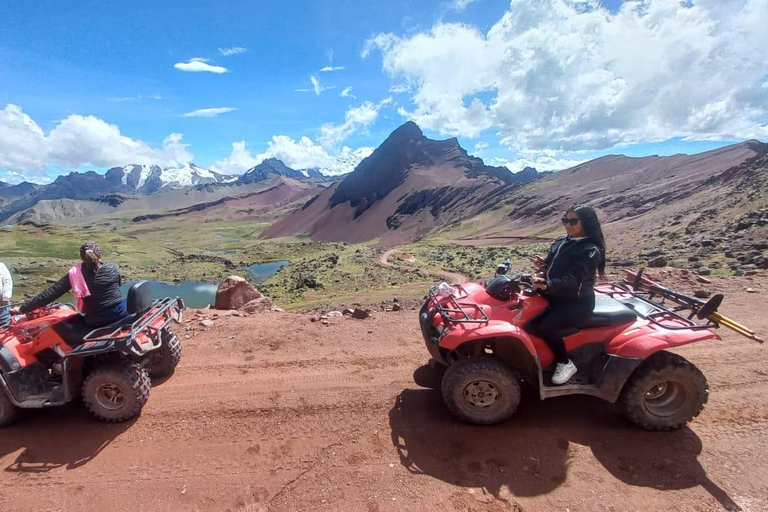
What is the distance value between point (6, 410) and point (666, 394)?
8.46m

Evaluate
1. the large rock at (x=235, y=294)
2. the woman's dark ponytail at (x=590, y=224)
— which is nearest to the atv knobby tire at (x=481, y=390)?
the woman's dark ponytail at (x=590, y=224)

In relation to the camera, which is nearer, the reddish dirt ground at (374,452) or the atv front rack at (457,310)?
the reddish dirt ground at (374,452)

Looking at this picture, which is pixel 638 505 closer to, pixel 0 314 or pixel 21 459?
pixel 21 459

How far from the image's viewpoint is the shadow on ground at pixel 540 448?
170 inches

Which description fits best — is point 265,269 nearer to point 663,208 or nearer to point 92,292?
point 663,208

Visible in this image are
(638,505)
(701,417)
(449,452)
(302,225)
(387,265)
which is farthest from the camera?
(302,225)

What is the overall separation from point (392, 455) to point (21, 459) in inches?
176

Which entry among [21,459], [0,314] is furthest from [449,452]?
[0,314]

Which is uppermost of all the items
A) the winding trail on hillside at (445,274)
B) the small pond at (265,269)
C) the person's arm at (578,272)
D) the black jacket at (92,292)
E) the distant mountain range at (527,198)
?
the distant mountain range at (527,198)

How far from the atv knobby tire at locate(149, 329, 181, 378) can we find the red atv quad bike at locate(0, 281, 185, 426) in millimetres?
661

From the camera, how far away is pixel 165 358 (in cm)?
671

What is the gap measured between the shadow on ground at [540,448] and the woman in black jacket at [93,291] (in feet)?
14.1

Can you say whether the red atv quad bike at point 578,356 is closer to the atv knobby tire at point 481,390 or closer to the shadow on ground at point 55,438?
the atv knobby tire at point 481,390

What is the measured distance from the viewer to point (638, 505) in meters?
3.97
